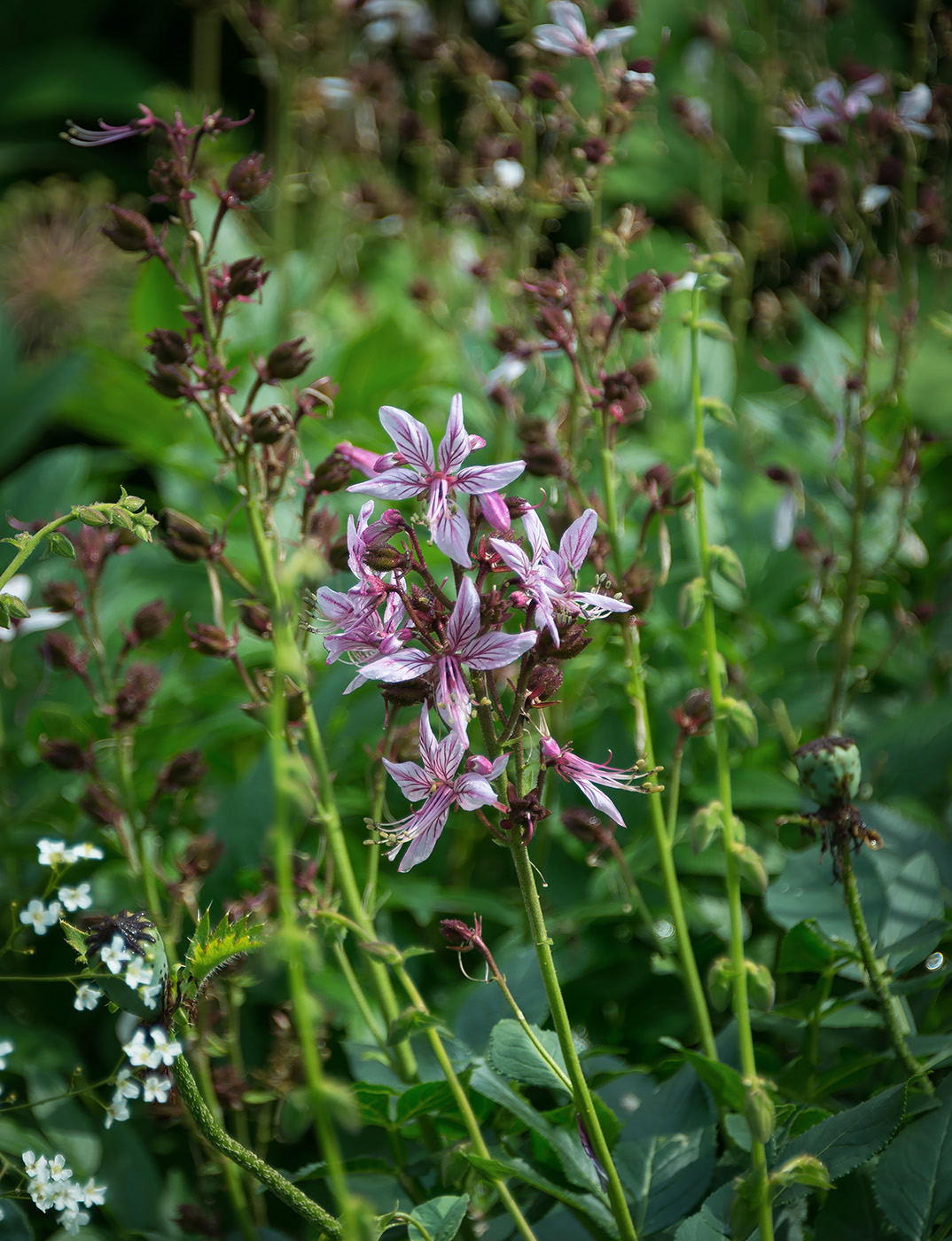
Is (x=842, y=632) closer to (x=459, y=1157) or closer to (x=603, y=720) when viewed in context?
(x=603, y=720)

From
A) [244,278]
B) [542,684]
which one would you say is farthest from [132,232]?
[542,684]

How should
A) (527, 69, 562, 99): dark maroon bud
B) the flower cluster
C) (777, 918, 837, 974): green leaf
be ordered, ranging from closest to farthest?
1. the flower cluster
2. (777, 918, 837, 974): green leaf
3. (527, 69, 562, 99): dark maroon bud

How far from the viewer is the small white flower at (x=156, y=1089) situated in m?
0.66

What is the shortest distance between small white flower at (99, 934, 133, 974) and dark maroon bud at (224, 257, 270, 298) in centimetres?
40

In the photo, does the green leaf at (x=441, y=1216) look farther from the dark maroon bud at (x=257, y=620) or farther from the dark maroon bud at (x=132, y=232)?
the dark maroon bud at (x=132, y=232)

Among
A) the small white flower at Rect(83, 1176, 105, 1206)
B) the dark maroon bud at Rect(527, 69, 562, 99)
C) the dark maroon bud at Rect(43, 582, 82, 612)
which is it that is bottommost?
the small white flower at Rect(83, 1176, 105, 1206)

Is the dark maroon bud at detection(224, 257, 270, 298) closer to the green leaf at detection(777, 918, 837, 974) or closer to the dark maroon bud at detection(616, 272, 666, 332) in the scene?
the dark maroon bud at detection(616, 272, 666, 332)

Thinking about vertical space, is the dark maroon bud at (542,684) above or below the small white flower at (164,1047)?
above

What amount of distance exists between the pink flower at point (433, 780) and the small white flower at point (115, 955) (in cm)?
18

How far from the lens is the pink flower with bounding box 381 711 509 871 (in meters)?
0.52

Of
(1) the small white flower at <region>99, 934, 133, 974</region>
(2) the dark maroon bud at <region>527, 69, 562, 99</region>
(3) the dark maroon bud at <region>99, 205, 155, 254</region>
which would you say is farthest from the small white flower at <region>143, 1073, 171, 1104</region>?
(2) the dark maroon bud at <region>527, 69, 562, 99</region>

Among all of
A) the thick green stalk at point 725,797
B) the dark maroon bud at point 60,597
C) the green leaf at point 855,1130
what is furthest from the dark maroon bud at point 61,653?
the green leaf at point 855,1130

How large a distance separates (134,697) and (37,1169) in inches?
12.0

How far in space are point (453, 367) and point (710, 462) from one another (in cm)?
119
